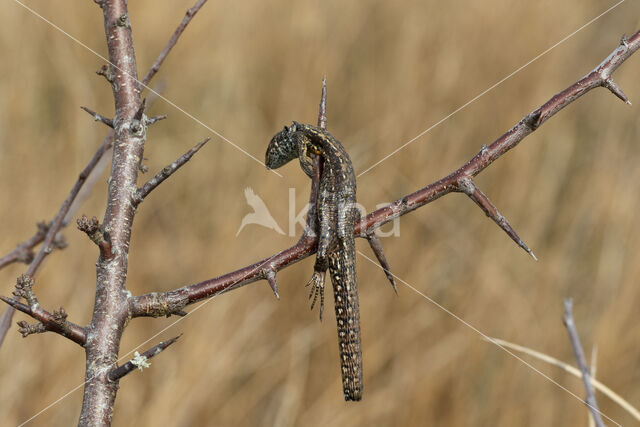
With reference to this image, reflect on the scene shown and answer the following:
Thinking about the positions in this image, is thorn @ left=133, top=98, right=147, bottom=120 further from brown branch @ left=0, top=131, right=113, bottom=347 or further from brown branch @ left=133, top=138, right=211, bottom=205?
brown branch @ left=0, top=131, right=113, bottom=347

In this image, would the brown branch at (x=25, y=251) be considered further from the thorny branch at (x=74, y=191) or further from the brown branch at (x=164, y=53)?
the brown branch at (x=164, y=53)

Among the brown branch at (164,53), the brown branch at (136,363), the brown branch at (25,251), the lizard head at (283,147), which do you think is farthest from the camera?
the brown branch at (25,251)

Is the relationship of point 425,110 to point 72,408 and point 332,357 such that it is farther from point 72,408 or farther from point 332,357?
point 72,408

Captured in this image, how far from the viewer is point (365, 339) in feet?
17.0

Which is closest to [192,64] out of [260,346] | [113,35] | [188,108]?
[188,108]

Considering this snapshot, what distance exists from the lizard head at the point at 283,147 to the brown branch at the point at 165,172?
0.68 meters

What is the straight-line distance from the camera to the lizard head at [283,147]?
80.1 inches

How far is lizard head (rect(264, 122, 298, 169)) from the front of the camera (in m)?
2.04

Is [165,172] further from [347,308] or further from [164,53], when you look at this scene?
[347,308]

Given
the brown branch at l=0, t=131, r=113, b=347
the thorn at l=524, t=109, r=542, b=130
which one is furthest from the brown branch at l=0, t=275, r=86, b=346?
the thorn at l=524, t=109, r=542, b=130

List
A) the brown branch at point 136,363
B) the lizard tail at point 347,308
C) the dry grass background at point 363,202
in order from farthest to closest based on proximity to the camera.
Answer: the dry grass background at point 363,202, the lizard tail at point 347,308, the brown branch at point 136,363

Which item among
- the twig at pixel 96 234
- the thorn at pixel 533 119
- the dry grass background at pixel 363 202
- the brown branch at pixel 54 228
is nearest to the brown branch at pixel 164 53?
the brown branch at pixel 54 228

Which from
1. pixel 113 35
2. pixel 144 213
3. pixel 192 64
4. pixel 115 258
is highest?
pixel 192 64

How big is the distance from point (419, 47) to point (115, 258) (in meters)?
5.39
